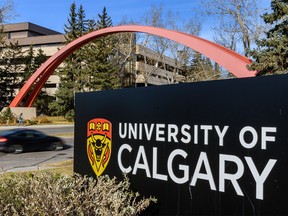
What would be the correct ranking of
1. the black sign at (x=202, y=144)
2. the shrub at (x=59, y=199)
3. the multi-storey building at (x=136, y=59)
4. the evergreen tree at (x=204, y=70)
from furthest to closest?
the multi-storey building at (x=136, y=59)
the evergreen tree at (x=204, y=70)
the shrub at (x=59, y=199)
the black sign at (x=202, y=144)

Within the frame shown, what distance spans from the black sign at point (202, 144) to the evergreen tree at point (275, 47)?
1241cm

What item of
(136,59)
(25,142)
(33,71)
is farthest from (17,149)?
(136,59)

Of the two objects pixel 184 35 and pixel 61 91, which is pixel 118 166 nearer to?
pixel 184 35

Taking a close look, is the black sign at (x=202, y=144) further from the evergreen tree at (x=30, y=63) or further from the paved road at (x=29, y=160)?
the evergreen tree at (x=30, y=63)

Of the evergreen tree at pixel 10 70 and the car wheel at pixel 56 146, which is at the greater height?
the evergreen tree at pixel 10 70

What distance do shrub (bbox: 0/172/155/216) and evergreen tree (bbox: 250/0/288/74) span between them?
13082mm

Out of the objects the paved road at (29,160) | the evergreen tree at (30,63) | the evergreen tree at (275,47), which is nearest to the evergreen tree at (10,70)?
the evergreen tree at (30,63)

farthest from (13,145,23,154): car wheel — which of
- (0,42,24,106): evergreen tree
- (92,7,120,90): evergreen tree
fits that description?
(0,42,24,106): evergreen tree

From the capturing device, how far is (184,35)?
24.7 m

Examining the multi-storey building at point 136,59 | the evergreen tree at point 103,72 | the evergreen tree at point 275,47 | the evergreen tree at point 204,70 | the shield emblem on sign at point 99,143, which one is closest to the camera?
the shield emblem on sign at point 99,143

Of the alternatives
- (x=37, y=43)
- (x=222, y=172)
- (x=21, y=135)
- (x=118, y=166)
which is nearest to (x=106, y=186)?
(x=118, y=166)

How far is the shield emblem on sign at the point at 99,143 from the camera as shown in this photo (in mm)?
4855

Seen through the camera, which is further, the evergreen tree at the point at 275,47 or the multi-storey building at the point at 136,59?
the multi-storey building at the point at 136,59

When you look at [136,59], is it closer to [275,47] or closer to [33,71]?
[33,71]
